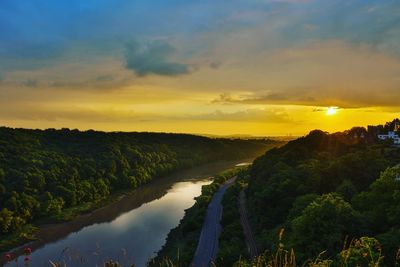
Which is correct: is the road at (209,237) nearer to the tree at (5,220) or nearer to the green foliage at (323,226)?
the green foliage at (323,226)

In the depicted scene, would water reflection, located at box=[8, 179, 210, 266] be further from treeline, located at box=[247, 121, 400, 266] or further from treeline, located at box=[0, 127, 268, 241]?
treeline, located at box=[247, 121, 400, 266]

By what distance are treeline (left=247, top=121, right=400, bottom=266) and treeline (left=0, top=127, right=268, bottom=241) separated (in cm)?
3954

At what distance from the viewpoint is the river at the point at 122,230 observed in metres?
51.9

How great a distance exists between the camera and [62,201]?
8144cm

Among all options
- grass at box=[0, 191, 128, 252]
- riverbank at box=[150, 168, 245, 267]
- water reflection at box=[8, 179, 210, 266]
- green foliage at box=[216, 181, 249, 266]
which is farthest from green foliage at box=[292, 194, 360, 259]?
grass at box=[0, 191, 128, 252]

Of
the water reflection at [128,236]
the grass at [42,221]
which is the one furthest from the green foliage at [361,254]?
the grass at [42,221]

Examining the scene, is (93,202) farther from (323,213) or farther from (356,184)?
(323,213)

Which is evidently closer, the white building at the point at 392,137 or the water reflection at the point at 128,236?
the water reflection at the point at 128,236

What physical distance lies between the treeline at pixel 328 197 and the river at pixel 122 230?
15512mm

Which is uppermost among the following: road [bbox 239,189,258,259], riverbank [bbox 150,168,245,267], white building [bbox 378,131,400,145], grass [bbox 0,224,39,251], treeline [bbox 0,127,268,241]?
white building [bbox 378,131,400,145]

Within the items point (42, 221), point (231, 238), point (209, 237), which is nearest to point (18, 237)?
point (42, 221)

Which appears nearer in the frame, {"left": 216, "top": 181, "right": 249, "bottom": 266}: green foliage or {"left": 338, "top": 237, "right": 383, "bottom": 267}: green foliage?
{"left": 338, "top": 237, "right": 383, "bottom": 267}: green foliage

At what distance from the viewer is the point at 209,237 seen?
2112 inches

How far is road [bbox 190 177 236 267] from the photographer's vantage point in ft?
146
